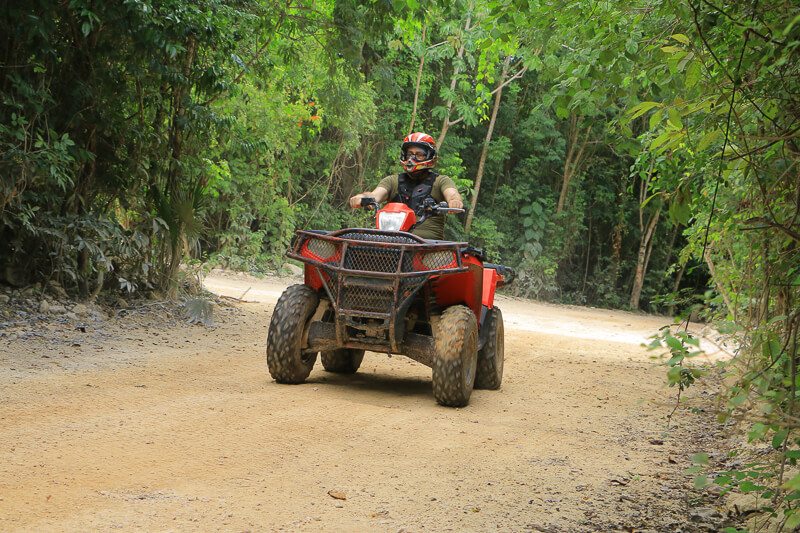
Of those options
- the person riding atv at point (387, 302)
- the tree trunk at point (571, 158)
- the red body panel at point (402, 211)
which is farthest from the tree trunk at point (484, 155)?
the person riding atv at point (387, 302)

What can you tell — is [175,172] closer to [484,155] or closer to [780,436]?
[780,436]

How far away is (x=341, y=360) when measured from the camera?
859 cm

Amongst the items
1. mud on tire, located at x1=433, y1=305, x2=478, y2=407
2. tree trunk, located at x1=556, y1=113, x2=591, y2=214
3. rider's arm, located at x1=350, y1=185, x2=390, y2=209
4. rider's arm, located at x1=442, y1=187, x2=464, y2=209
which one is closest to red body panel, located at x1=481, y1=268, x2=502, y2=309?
rider's arm, located at x1=442, y1=187, x2=464, y2=209

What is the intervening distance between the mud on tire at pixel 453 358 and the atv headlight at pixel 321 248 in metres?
1.12

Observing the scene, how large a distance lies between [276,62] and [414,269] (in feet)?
30.0

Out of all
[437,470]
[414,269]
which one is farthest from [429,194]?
[437,470]

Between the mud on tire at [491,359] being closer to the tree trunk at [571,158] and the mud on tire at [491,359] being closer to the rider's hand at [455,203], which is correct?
the rider's hand at [455,203]

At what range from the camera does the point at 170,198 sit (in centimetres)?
1141

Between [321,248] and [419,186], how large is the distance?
147cm

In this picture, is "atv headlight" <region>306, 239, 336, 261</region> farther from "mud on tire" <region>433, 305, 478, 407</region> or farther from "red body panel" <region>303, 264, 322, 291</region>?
"mud on tire" <region>433, 305, 478, 407</region>

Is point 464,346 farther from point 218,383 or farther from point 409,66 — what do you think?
point 409,66

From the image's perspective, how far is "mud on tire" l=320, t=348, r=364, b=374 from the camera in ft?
27.9

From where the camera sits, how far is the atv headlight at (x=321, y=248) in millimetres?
7426

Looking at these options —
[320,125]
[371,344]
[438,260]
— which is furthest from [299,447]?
[320,125]
